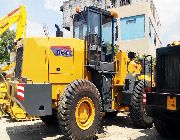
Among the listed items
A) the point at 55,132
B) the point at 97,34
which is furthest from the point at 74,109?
the point at 97,34

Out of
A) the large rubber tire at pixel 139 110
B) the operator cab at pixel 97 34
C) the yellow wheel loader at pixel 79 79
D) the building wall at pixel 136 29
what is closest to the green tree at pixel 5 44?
the building wall at pixel 136 29

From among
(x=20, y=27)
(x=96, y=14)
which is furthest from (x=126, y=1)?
(x=96, y=14)

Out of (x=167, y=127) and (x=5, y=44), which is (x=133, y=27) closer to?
(x=5, y=44)

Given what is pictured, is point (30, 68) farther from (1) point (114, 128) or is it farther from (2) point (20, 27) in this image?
(2) point (20, 27)

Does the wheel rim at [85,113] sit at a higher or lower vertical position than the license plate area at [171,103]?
lower

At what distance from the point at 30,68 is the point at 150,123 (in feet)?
13.1

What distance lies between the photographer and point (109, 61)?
891 centimetres

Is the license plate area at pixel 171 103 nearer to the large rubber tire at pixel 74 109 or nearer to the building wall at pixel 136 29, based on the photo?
the large rubber tire at pixel 74 109

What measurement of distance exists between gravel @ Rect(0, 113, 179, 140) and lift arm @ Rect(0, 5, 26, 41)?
645 cm

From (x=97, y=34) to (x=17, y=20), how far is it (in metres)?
8.40

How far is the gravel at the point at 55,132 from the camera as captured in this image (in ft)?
25.7

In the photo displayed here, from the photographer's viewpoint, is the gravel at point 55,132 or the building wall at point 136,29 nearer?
the gravel at point 55,132

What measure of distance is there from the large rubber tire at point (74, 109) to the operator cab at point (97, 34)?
1132mm

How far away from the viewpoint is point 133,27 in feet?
125
